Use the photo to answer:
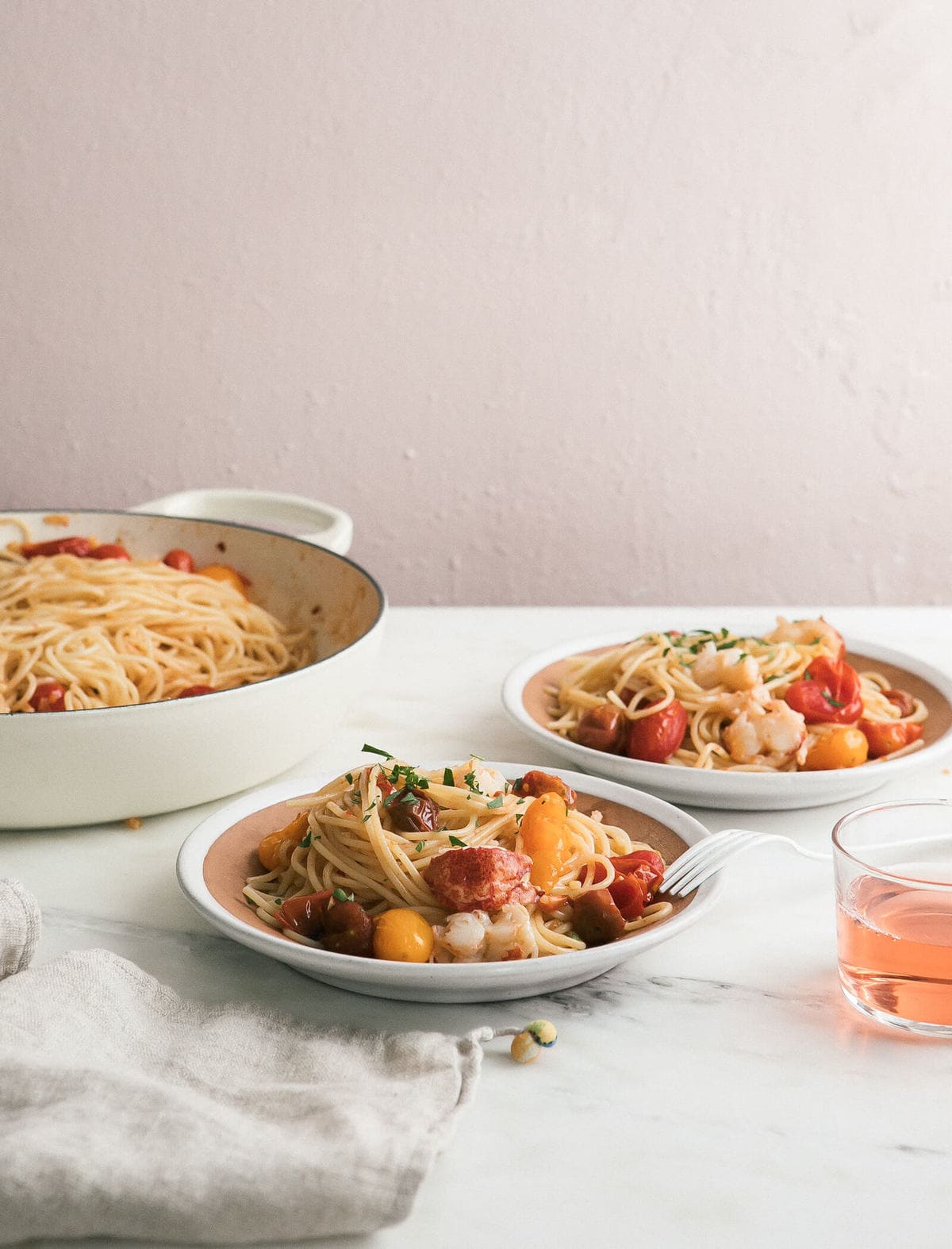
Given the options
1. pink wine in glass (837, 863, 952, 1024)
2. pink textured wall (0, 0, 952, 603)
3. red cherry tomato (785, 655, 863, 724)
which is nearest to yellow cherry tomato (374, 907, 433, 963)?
pink wine in glass (837, 863, 952, 1024)

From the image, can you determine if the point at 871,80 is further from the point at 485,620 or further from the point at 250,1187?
the point at 250,1187

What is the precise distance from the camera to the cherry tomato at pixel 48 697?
64.1 inches

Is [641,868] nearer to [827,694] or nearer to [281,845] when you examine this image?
[281,845]

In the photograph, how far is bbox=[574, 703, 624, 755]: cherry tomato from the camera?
1.55 m

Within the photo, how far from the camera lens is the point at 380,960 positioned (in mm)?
1024

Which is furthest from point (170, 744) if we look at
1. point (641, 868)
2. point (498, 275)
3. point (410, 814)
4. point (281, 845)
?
point (498, 275)

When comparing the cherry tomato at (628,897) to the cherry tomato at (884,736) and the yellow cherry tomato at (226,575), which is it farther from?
the yellow cherry tomato at (226,575)

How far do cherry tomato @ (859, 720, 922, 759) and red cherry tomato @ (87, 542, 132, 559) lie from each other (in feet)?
3.99

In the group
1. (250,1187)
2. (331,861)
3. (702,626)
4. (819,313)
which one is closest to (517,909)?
(331,861)

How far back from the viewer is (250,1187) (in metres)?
0.80

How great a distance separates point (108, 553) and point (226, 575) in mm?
197

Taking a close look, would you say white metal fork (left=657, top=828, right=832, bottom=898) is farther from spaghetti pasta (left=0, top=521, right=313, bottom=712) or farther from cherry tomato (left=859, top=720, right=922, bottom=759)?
spaghetti pasta (left=0, top=521, right=313, bottom=712)

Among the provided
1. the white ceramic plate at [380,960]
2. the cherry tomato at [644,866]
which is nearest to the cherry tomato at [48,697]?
the white ceramic plate at [380,960]

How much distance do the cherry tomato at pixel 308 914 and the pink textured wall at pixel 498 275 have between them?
7.68 ft
